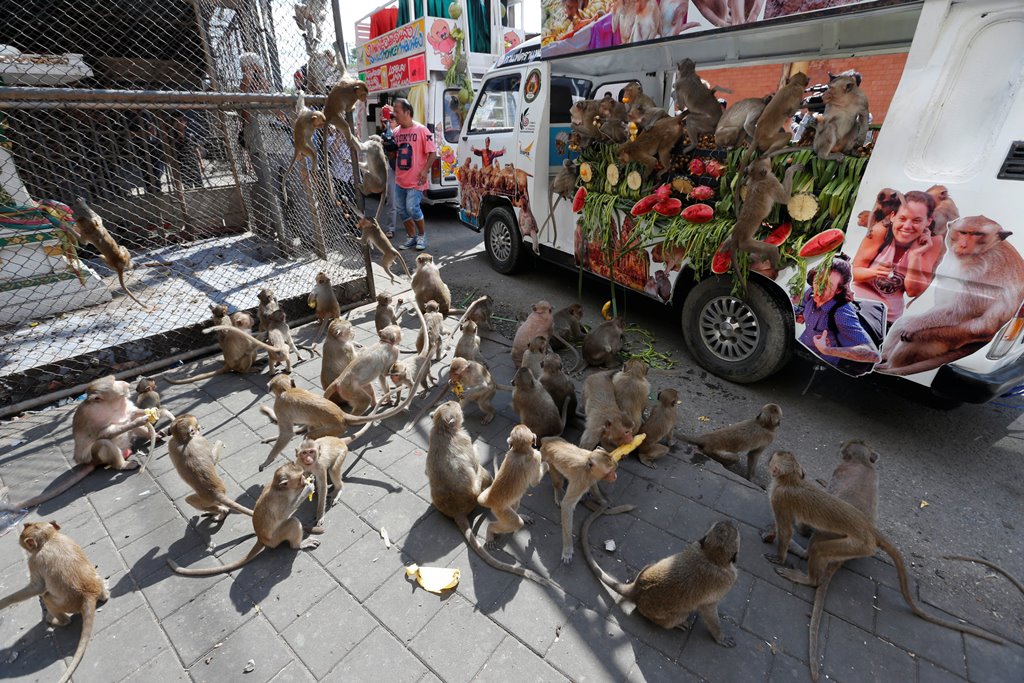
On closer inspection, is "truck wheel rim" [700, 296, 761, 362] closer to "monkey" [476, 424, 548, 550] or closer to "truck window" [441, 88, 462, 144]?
"monkey" [476, 424, 548, 550]

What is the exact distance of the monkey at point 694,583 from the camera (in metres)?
2.44

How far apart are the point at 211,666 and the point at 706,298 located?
16.4 ft

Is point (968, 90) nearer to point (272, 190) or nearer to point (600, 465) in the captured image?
point (600, 465)

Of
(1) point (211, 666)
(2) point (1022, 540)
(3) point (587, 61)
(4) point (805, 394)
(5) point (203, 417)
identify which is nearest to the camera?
(1) point (211, 666)

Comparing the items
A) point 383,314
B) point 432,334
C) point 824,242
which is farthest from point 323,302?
point 824,242

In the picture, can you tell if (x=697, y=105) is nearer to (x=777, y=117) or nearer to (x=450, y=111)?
(x=777, y=117)

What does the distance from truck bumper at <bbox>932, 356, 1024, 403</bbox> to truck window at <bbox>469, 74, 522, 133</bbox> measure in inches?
259

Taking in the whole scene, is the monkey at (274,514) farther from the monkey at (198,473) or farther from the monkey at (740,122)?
the monkey at (740,122)

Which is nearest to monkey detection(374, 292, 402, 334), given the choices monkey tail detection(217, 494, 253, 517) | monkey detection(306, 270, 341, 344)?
monkey detection(306, 270, 341, 344)

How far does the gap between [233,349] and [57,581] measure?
9.30ft

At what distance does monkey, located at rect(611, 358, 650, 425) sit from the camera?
400 cm

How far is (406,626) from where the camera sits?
2.66 metres

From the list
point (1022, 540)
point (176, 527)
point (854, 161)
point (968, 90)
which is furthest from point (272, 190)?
point (1022, 540)

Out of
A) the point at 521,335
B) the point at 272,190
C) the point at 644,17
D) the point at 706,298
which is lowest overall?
the point at 521,335
